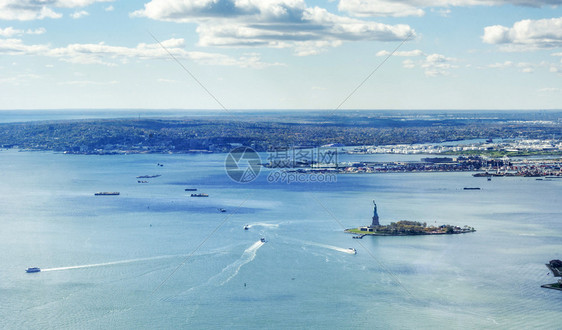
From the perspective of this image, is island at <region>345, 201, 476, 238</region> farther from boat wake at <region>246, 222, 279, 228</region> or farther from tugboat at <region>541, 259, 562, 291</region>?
tugboat at <region>541, 259, 562, 291</region>

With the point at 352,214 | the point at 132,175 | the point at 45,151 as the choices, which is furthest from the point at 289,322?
the point at 45,151

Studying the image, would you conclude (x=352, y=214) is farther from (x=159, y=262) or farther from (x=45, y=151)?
(x=45, y=151)

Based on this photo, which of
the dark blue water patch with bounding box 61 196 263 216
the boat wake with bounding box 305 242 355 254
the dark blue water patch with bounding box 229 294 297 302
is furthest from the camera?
the dark blue water patch with bounding box 61 196 263 216

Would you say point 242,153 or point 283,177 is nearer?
point 283,177
